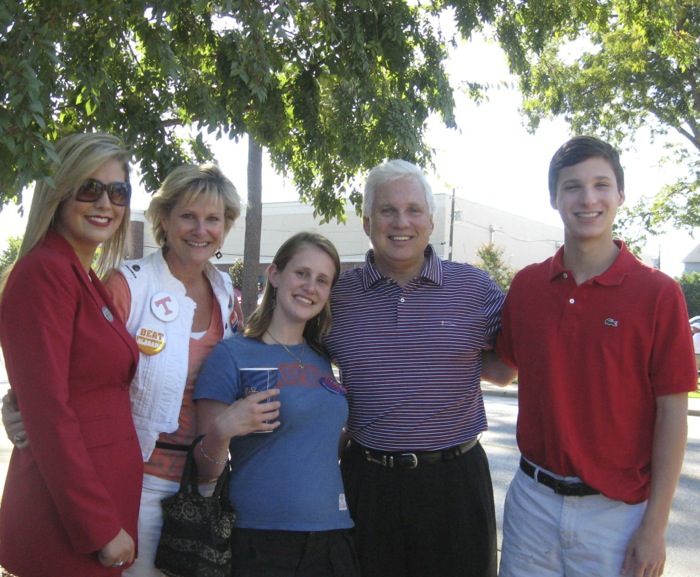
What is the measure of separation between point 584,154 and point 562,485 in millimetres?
1247

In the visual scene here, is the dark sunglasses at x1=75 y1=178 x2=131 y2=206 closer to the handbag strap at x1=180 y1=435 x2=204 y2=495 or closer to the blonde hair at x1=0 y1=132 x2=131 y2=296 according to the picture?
the blonde hair at x1=0 y1=132 x2=131 y2=296

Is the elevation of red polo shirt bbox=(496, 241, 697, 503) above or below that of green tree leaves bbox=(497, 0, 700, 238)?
below

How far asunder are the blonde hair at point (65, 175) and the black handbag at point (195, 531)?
0.92 meters

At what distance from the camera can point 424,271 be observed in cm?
317

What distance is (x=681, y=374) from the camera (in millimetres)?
2402

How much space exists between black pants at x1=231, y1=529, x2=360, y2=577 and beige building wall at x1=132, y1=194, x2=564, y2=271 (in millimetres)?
32746

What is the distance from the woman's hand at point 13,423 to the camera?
2248 millimetres

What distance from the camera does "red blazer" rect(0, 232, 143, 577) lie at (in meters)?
2.06

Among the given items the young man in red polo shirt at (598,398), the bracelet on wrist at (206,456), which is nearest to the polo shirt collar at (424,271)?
the young man in red polo shirt at (598,398)

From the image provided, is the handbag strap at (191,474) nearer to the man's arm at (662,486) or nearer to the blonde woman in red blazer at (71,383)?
the blonde woman in red blazer at (71,383)

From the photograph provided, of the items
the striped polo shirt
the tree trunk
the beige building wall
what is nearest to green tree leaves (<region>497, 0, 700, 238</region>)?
the tree trunk

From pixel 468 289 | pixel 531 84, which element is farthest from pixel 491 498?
pixel 531 84

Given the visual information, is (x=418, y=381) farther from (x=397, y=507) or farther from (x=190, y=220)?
(x=190, y=220)

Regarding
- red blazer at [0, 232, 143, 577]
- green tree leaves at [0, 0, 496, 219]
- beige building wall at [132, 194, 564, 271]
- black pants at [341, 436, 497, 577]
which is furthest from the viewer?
beige building wall at [132, 194, 564, 271]
